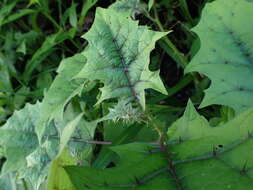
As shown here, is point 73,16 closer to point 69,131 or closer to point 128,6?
point 128,6

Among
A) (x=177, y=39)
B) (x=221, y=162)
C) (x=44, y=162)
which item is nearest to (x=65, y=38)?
(x=177, y=39)

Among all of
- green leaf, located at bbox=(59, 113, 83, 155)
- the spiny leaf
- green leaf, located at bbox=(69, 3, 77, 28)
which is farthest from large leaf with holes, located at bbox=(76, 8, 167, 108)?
green leaf, located at bbox=(69, 3, 77, 28)

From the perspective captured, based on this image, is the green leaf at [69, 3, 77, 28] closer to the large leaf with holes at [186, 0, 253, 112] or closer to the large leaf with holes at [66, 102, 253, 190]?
the large leaf with holes at [186, 0, 253, 112]

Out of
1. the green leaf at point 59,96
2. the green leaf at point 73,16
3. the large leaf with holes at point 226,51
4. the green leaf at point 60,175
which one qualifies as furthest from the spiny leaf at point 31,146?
the green leaf at point 73,16

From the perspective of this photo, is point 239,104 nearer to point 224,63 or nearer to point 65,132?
point 224,63

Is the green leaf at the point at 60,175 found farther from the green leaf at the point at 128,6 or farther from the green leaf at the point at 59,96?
the green leaf at the point at 128,6

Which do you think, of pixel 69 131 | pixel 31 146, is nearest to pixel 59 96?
pixel 31 146

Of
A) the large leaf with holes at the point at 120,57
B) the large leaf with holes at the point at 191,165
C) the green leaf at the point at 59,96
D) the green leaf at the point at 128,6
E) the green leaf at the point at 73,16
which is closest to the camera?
the large leaf with holes at the point at 191,165
